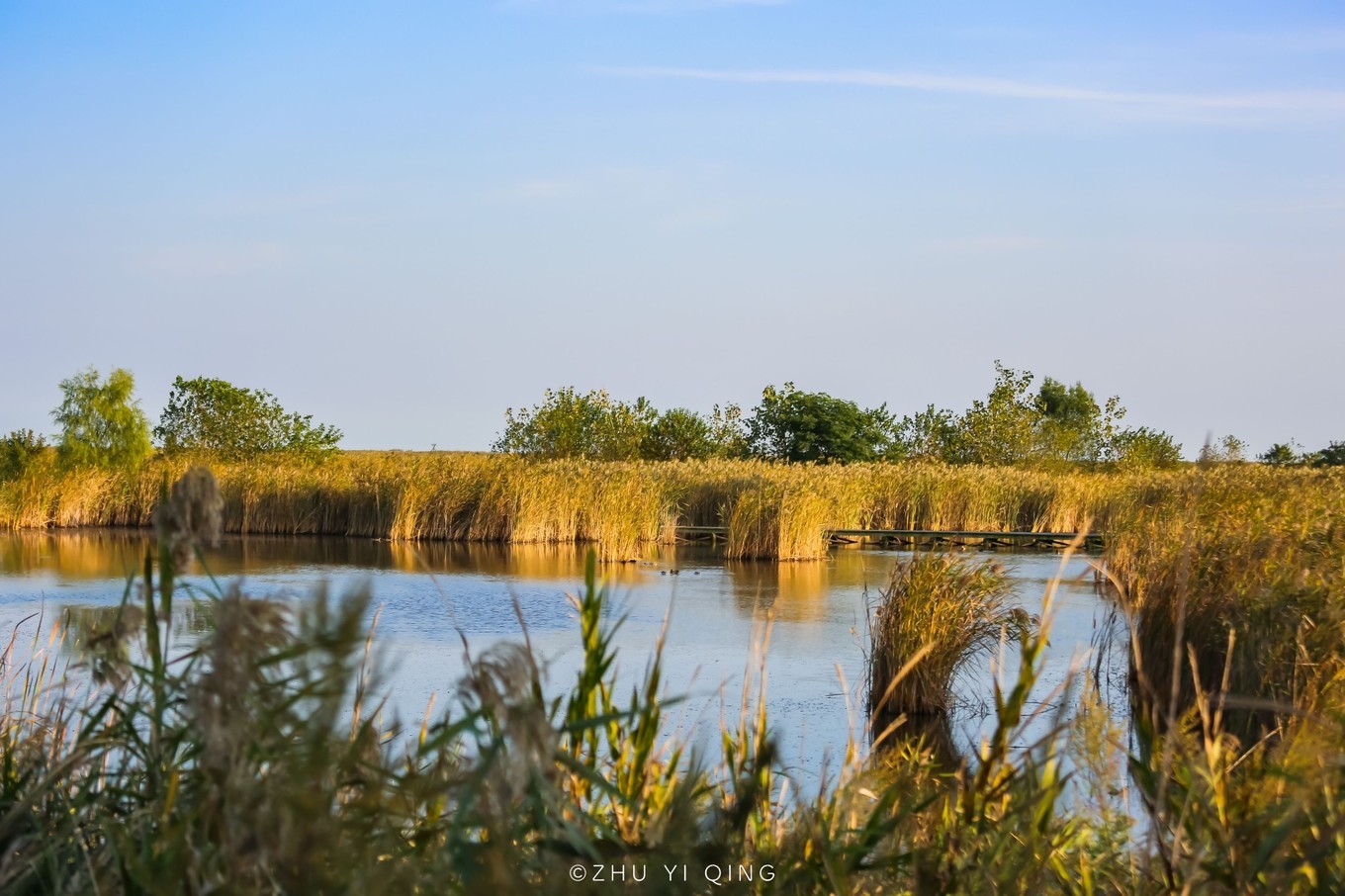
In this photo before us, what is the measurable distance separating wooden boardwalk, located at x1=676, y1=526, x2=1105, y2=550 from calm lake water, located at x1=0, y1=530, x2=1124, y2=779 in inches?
20.5

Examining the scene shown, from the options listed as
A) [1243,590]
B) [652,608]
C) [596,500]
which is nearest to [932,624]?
[1243,590]

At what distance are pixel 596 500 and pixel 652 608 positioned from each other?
9.07 m

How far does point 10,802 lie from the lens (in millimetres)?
2873

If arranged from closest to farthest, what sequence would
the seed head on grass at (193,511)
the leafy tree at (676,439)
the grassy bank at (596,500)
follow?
the seed head on grass at (193,511), the grassy bank at (596,500), the leafy tree at (676,439)

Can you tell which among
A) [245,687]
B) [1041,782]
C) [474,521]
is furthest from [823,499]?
[245,687]

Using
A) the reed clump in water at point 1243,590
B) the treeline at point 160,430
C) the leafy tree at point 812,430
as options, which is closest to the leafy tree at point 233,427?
the treeline at point 160,430

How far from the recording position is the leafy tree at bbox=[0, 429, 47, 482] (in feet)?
95.2

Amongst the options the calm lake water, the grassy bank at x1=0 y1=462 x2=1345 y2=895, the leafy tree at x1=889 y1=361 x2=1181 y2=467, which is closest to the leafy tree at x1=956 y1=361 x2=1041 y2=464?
the leafy tree at x1=889 y1=361 x2=1181 y2=467

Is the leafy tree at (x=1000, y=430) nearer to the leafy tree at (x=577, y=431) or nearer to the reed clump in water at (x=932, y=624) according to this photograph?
the leafy tree at (x=577, y=431)

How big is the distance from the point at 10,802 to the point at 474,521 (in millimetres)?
20848

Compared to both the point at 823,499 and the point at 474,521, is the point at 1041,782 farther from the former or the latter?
the point at 474,521

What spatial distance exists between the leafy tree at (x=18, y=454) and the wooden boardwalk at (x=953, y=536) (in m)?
15.1

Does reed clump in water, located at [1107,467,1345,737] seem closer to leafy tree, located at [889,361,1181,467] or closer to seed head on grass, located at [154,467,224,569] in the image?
seed head on grass, located at [154,467,224,569]

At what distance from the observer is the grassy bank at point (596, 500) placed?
70.4ft
